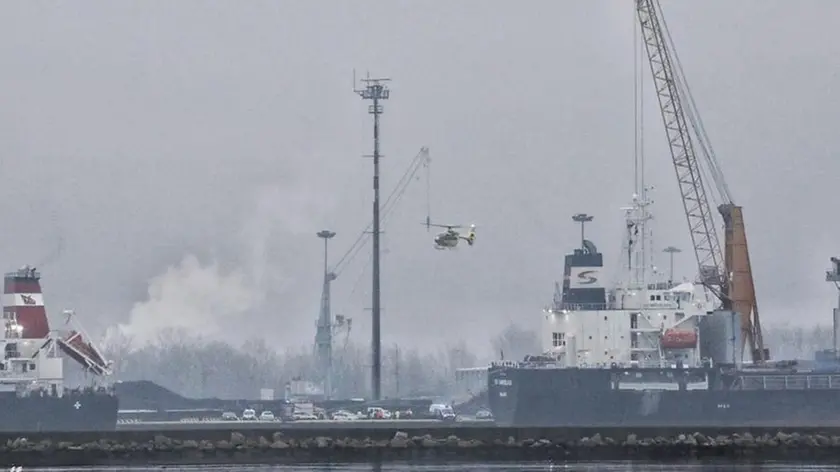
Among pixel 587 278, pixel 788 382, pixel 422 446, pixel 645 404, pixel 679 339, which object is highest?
pixel 587 278

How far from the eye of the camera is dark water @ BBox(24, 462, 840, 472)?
69.8 metres

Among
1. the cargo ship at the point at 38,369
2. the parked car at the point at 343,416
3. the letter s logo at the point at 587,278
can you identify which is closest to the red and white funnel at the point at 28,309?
the cargo ship at the point at 38,369

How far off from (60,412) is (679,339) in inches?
1577

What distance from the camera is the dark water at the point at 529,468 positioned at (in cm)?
6975

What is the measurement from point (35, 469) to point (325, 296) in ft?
324

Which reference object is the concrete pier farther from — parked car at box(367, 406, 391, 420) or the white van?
the white van

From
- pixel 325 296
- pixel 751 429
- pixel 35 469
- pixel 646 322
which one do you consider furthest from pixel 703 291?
pixel 35 469

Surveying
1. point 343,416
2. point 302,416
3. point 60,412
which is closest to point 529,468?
point 60,412

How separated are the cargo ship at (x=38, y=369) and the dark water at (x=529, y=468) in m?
49.9

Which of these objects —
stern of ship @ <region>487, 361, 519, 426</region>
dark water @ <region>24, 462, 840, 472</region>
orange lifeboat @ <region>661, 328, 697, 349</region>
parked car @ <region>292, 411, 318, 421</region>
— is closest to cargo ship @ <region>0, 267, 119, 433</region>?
parked car @ <region>292, 411, 318, 421</region>

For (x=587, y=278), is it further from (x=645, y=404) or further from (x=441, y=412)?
(x=441, y=412)

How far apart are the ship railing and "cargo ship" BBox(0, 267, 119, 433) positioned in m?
40.6

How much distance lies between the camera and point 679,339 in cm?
13500

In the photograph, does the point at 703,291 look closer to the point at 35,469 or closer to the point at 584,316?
the point at 584,316
